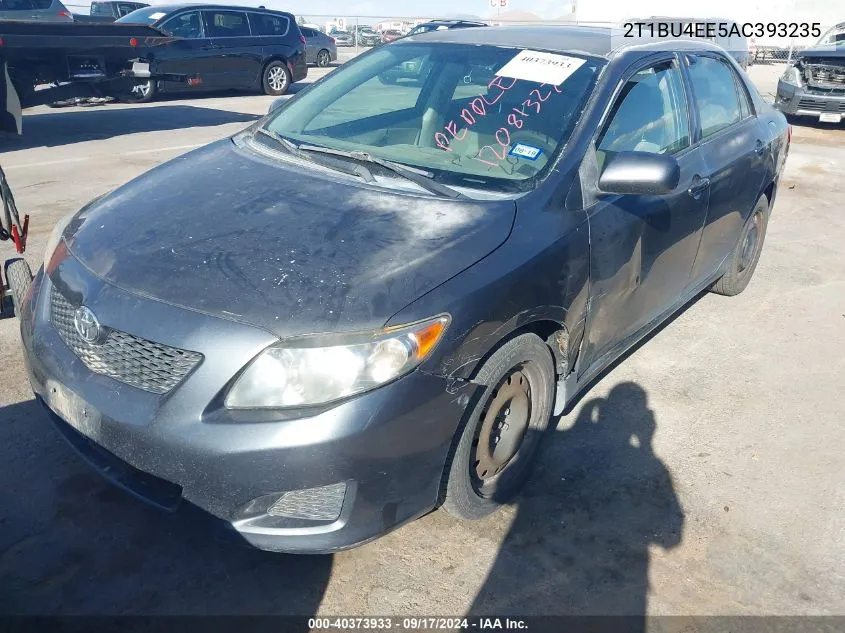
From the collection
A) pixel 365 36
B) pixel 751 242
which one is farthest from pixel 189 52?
pixel 365 36

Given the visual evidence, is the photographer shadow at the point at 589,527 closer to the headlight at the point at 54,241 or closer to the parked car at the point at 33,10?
the headlight at the point at 54,241

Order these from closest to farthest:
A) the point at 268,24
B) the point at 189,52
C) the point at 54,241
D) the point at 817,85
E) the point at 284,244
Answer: the point at 284,244 < the point at 54,241 < the point at 817,85 < the point at 189,52 < the point at 268,24

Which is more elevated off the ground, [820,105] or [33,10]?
[33,10]

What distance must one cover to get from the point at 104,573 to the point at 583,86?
8.73 feet

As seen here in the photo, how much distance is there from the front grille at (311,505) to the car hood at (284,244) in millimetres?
491

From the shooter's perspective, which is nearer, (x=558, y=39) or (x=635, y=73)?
(x=635, y=73)

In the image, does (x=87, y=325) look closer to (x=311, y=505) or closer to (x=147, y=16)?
(x=311, y=505)

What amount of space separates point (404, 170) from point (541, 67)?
2.82 feet

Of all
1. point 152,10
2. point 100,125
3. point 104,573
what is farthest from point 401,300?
point 152,10

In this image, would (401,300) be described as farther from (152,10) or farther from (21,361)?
(152,10)

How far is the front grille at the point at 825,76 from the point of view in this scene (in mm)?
12484

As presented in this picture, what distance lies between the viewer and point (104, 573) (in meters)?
2.44

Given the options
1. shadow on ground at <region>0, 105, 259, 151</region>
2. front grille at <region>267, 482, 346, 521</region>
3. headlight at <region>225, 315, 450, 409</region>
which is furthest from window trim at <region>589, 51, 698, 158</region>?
shadow on ground at <region>0, 105, 259, 151</region>

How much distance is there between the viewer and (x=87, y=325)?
7.57 ft
